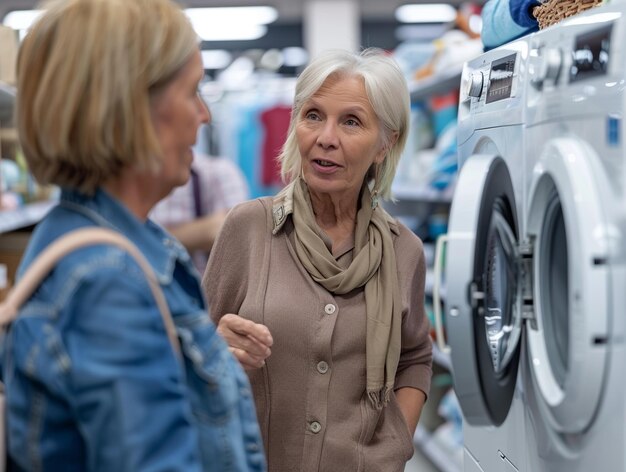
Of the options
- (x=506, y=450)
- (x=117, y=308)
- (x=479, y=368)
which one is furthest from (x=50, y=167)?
(x=506, y=450)

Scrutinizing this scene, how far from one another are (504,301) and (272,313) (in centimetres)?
54

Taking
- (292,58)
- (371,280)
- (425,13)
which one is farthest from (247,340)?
(292,58)

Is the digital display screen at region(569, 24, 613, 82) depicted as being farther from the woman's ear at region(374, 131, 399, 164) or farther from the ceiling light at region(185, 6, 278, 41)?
the ceiling light at region(185, 6, 278, 41)

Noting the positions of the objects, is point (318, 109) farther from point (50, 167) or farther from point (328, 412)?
point (50, 167)

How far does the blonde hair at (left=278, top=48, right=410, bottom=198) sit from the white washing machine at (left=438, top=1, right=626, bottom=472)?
248 millimetres

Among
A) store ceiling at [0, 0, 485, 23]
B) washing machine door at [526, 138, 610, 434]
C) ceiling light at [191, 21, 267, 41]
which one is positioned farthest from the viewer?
ceiling light at [191, 21, 267, 41]

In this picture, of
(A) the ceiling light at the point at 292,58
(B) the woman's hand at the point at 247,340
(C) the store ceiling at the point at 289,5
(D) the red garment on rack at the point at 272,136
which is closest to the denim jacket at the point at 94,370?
(B) the woman's hand at the point at 247,340

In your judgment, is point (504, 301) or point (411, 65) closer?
point (504, 301)

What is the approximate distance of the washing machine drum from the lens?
1553 millimetres

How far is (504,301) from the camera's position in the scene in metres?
1.97

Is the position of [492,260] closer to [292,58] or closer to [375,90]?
[375,90]

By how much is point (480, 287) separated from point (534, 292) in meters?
0.17

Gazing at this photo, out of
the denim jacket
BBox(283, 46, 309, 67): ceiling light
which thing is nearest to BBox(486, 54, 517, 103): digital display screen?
the denim jacket

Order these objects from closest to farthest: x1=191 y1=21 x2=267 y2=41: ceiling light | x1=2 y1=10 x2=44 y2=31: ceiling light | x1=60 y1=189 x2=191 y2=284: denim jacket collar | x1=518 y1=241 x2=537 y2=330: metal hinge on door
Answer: x1=60 y1=189 x2=191 y2=284: denim jacket collar → x1=518 y1=241 x2=537 y2=330: metal hinge on door → x1=2 y1=10 x2=44 y2=31: ceiling light → x1=191 y1=21 x2=267 y2=41: ceiling light
